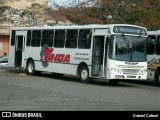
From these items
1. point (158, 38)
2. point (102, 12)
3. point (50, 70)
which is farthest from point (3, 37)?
point (158, 38)

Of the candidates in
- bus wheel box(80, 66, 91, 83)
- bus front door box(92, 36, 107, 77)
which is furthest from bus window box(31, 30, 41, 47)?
bus front door box(92, 36, 107, 77)

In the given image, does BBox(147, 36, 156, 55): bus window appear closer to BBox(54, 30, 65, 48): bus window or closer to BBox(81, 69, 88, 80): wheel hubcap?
→ BBox(81, 69, 88, 80): wheel hubcap

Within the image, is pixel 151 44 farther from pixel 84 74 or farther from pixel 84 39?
pixel 84 74

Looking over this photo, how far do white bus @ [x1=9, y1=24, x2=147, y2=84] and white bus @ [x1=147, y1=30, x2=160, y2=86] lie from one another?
148cm

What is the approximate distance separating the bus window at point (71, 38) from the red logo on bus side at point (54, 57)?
0.67 metres

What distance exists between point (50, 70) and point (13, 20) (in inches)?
1103

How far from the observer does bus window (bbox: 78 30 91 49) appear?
24516mm

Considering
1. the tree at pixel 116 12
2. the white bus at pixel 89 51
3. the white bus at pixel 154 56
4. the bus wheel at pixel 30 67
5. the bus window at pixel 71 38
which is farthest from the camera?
the tree at pixel 116 12

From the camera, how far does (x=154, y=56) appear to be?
25.2 meters

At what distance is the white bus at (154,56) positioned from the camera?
24750 mm

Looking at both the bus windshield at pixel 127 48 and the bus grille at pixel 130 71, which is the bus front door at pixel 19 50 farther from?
the bus grille at pixel 130 71

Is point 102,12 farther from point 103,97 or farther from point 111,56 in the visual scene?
point 103,97

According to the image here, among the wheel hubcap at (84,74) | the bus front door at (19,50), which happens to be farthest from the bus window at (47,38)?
the wheel hubcap at (84,74)

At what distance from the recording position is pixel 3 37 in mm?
64125
